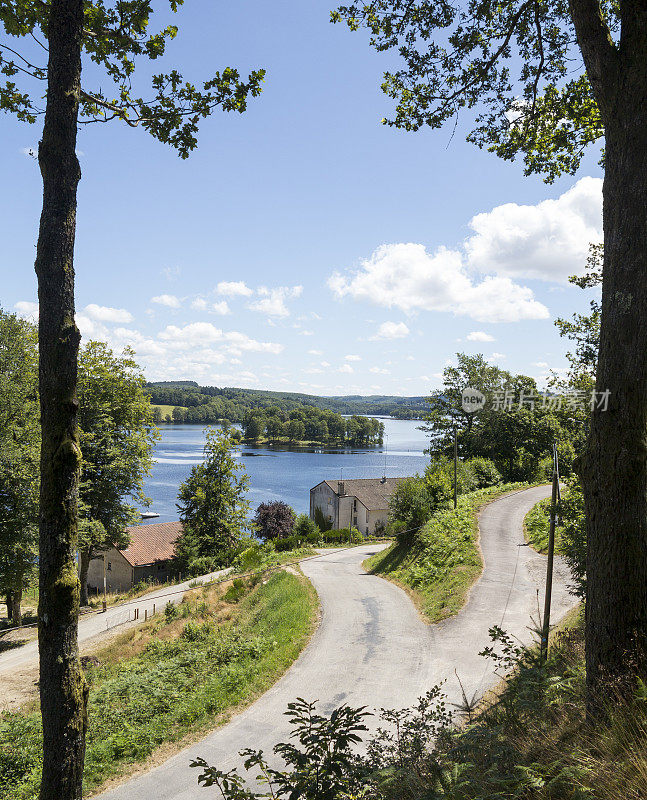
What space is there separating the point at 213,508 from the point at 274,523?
27.5ft

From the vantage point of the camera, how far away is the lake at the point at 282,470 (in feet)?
217

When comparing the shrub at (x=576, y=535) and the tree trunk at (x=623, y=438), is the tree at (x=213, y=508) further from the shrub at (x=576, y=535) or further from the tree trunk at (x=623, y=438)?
the tree trunk at (x=623, y=438)

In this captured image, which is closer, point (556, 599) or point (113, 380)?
point (556, 599)

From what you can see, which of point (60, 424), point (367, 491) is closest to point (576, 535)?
point (60, 424)

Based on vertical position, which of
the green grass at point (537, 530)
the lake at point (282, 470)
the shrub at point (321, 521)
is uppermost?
the green grass at point (537, 530)

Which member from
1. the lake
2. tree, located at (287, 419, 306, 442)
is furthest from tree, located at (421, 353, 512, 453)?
tree, located at (287, 419, 306, 442)

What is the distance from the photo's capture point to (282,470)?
97812 millimetres

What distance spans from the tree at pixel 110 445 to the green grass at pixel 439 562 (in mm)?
13393

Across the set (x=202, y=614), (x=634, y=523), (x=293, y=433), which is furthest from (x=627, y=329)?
(x=293, y=433)

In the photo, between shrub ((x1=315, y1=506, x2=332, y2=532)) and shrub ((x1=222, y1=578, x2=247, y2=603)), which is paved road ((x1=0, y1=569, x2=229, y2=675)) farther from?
shrub ((x1=315, y1=506, x2=332, y2=532))

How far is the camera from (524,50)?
23.1 feet

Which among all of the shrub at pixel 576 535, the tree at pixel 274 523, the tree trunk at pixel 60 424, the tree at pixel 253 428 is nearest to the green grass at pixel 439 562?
the shrub at pixel 576 535

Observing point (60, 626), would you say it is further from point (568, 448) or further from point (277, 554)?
point (277, 554)

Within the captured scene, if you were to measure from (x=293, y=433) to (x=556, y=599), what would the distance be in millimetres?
130367
